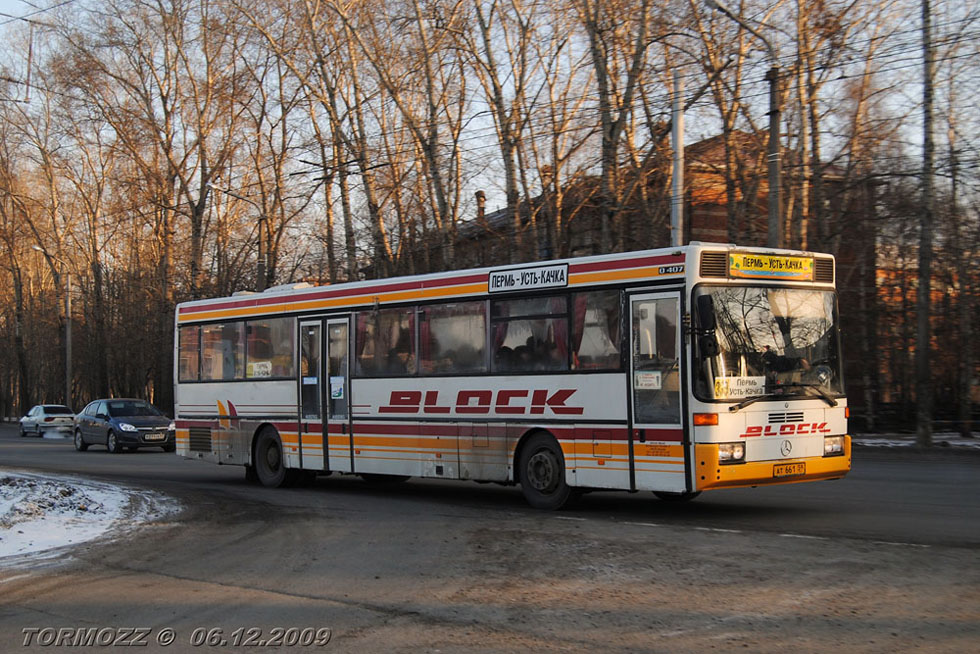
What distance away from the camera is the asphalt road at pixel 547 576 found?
663 cm

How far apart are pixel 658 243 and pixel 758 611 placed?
23903mm

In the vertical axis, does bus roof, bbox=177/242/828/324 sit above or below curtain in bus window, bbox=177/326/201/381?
above

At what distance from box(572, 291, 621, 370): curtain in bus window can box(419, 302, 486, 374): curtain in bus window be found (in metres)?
1.63

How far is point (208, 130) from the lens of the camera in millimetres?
48312

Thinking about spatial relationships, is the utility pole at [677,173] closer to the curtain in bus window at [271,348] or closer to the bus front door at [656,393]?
the curtain in bus window at [271,348]

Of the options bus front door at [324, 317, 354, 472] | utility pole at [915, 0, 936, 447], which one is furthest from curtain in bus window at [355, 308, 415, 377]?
utility pole at [915, 0, 936, 447]

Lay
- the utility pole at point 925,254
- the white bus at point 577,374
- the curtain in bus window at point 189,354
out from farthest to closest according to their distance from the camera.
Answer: the utility pole at point 925,254
the curtain in bus window at point 189,354
the white bus at point 577,374

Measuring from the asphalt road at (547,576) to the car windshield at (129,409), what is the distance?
703 inches

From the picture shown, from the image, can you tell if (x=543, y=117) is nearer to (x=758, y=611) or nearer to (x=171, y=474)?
(x=171, y=474)

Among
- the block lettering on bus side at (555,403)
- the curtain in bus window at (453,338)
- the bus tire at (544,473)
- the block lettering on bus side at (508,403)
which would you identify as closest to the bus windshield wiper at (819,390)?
the block lettering on bus side at (555,403)

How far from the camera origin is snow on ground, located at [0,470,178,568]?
11.5m

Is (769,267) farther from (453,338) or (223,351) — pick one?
(223,351)

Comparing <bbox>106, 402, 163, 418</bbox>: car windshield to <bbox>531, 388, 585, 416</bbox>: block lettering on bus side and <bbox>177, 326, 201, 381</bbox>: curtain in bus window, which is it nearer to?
<bbox>177, 326, 201, 381</bbox>: curtain in bus window

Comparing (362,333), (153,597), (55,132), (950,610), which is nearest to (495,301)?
(362,333)
